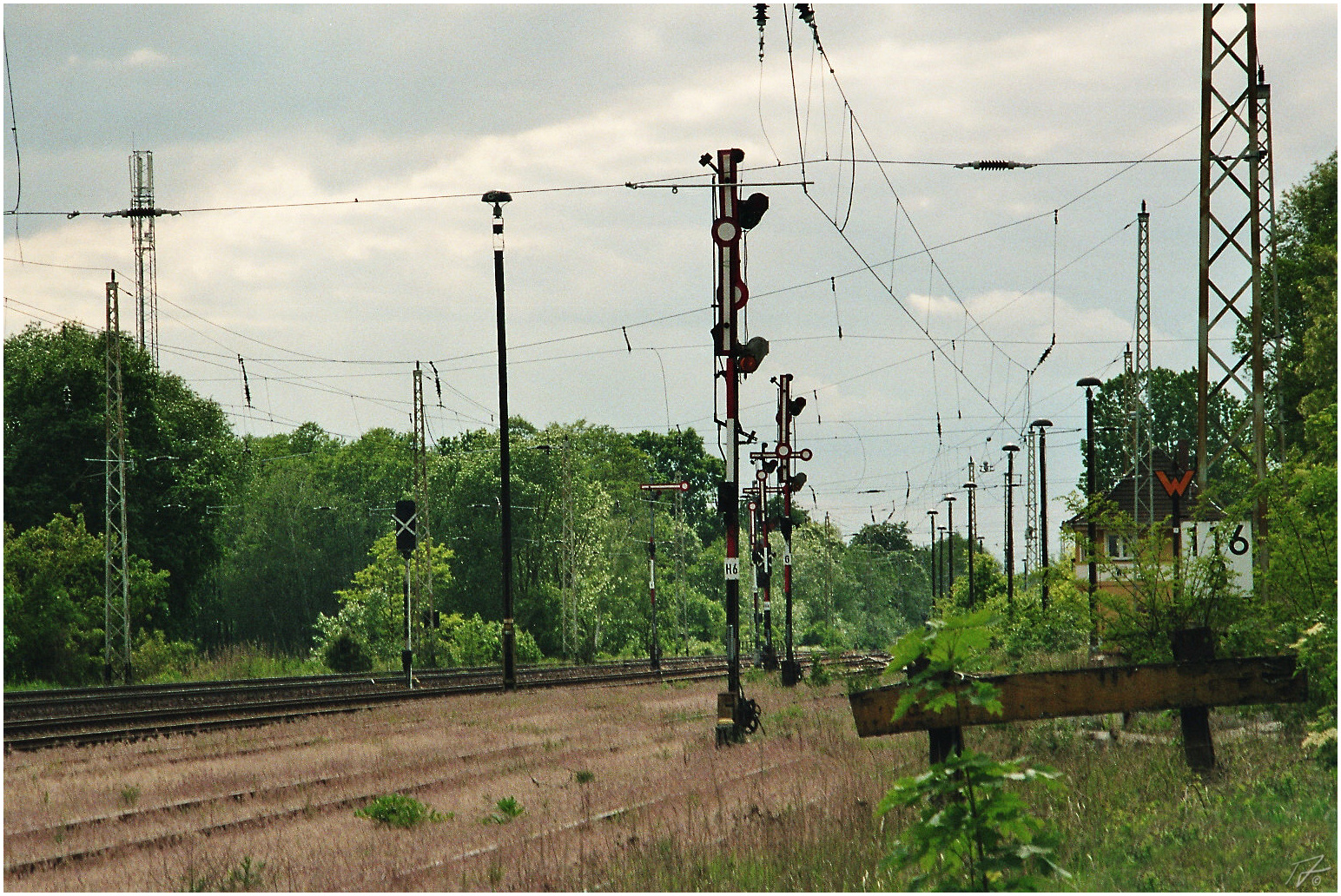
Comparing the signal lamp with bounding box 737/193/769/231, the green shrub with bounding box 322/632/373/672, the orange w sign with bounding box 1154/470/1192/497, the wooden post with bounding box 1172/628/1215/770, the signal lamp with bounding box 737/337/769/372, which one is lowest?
the green shrub with bounding box 322/632/373/672

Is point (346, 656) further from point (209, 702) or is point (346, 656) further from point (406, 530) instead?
point (209, 702)

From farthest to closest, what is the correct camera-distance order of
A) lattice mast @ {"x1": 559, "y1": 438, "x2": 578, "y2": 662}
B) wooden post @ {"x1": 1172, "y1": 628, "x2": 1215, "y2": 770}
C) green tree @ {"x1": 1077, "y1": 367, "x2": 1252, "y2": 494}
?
green tree @ {"x1": 1077, "y1": 367, "x2": 1252, "y2": 494}, lattice mast @ {"x1": 559, "y1": 438, "x2": 578, "y2": 662}, wooden post @ {"x1": 1172, "y1": 628, "x2": 1215, "y2": 770}

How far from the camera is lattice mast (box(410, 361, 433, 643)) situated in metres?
45.6

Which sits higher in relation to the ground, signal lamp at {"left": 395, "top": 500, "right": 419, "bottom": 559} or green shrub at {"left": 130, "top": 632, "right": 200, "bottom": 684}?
signal lamp at {"left": 395, "top": 500, "right": 419, "bottom": 559}

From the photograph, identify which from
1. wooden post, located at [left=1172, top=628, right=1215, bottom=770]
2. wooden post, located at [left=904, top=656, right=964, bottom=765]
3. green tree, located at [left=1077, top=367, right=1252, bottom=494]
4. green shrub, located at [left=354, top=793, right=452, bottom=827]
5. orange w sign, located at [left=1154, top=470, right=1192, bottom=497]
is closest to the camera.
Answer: wooden post, located at [left=904, top=656, right=964, bottom=765]

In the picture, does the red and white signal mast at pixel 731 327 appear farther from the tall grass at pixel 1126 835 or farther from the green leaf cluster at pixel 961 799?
the green leaf cluster at pixel 961 799

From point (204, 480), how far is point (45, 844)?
50.0m

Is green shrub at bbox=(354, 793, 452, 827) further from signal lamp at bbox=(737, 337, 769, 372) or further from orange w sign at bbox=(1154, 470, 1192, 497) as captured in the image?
orange w sign at bbox=(1154, 470, 1192, 497)

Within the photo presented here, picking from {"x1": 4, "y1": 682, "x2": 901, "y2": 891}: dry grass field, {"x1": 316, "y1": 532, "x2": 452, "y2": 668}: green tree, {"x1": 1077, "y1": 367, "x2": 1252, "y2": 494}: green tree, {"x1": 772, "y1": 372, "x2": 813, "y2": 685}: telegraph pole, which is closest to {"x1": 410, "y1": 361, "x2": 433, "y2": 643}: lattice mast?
{"x1": 316, "y1": 532, "x2": 452, "y2": 668}: green tree

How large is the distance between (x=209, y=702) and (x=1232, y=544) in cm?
1832

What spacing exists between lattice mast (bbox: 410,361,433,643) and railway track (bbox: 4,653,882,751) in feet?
31.1

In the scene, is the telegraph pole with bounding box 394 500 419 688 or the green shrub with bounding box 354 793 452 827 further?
the telegraph pole with bounding box 394 500 419 688

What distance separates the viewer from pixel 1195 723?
9.47 m

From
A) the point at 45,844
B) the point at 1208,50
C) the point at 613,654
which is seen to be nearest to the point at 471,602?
Answer: the point at 613,654
